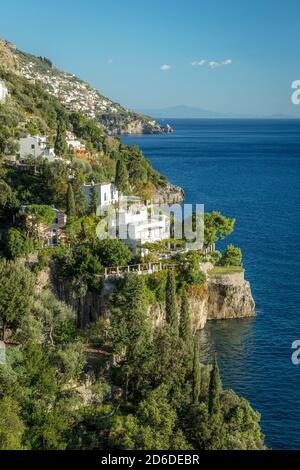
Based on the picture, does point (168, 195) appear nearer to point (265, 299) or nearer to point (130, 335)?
point (265, 299)

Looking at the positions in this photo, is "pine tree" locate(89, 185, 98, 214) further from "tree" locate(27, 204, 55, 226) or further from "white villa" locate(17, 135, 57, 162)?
"white villa" locate(17, 135, 57, 162)

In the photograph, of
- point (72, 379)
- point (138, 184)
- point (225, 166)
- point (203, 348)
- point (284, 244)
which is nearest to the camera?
point (72, 379)

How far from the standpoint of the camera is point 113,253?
45.1m

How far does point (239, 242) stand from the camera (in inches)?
2800

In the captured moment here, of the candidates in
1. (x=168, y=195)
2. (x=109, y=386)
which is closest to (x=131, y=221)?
(x=109, y=386)

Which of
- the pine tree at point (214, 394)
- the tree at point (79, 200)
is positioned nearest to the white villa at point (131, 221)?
the tree at point (79, 200)

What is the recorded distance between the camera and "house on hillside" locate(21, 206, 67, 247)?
49756 mm

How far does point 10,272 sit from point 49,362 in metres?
7.95

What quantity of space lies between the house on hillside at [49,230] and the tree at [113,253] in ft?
18.1

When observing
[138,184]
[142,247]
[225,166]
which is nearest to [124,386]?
[142,247]

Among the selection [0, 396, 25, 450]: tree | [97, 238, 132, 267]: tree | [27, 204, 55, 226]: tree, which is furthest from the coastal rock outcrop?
[0, 396, 25, 450]: tree

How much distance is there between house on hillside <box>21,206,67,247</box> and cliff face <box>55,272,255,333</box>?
5447mm
